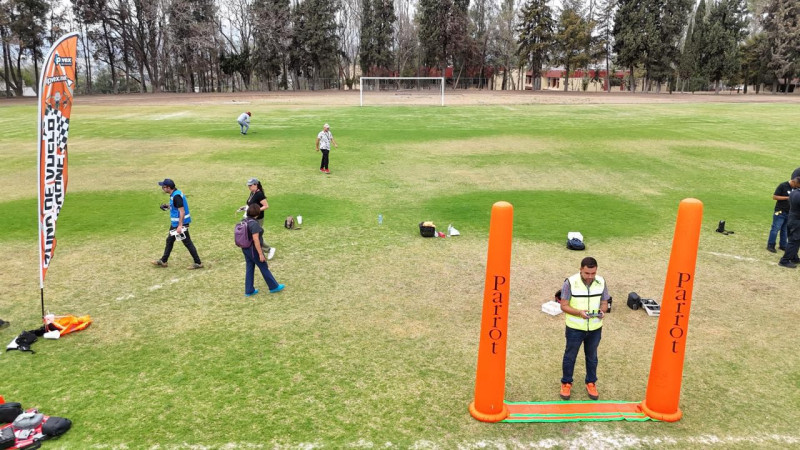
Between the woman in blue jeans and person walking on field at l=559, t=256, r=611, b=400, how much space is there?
5.43 meters

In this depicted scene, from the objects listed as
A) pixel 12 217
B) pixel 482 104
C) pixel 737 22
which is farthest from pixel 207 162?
pixel 737 22

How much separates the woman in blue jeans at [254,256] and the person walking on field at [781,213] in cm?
1127

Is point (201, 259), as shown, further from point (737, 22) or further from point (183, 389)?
point (737, 22)

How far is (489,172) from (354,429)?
54.9 ft

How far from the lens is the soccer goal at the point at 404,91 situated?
196 feet

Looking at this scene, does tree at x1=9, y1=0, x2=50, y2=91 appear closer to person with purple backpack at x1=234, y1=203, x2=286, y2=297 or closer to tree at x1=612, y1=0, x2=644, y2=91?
person with purple backpack at x1=234, y1=203, x2=286, y2=297

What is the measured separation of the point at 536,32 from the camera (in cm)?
8006

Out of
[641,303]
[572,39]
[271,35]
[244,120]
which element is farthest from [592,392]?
[572,39]

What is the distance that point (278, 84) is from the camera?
94.1 m

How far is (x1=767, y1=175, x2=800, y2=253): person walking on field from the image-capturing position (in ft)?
39.9

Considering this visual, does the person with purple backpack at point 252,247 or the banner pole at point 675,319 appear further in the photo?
the person with purple backpack at point 252,247

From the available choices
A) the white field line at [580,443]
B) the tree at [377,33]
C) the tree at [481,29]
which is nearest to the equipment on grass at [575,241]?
the white field line at [580,443]

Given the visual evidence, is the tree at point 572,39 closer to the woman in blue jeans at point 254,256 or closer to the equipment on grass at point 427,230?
the equipment on grass at point 427,230

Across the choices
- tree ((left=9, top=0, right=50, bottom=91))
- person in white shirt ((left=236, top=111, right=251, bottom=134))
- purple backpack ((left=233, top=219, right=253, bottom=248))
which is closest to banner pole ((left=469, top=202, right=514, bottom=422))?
purple backpack ((left=233, top=219, right=253, bottom=248))
